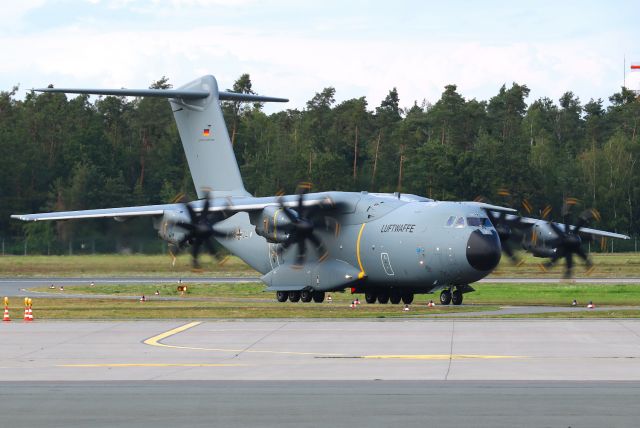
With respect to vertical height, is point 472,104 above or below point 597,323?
above

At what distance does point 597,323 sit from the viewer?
2952cm

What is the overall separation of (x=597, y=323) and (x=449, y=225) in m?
10.0

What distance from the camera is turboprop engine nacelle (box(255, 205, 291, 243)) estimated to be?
132 feet

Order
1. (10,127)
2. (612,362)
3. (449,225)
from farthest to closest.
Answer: (10,127), (449,225), (612,362)

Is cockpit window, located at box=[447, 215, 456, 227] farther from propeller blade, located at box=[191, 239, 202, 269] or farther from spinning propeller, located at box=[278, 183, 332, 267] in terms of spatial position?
propeller blade, located at box=[191, 239, 202, 269]

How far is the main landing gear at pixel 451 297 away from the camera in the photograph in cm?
3956

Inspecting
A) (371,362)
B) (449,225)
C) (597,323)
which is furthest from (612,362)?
(449,225)

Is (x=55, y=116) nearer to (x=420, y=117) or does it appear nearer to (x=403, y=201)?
(x=420, y=117)

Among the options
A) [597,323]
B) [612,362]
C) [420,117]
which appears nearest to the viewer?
[612,362]

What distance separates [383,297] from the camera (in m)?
43.0

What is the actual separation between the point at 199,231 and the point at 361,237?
19.6 ft

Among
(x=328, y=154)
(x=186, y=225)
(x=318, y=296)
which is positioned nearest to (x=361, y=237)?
(x=318, y=296)

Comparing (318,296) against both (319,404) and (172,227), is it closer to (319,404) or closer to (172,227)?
(172,227)

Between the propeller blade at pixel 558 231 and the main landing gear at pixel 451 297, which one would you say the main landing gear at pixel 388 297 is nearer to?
the main landing gear at pixel 451 297
